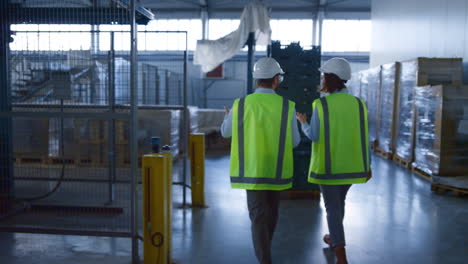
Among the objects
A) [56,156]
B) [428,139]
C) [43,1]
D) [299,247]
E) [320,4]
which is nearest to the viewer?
[299,247]

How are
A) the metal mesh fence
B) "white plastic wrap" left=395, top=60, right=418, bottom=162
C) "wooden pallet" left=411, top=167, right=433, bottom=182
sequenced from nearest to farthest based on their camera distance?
the metal mesh fence < "wooden pallet" left=411, top=167, right=433, bottom=182 < "white plastic wrap" left=395, top=60, right=418, bottom=162

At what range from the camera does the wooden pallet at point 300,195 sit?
6.68 meters

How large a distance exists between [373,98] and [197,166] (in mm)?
8790

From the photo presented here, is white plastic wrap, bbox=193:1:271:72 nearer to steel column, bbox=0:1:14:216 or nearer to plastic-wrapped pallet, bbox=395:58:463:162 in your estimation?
plastic-wrapped pallet, bbox=395:58:463:162

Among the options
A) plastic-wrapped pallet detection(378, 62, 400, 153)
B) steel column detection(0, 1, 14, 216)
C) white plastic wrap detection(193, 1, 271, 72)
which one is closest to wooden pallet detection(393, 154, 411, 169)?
plastic-wrapped pallet detection(378, 62, 400, 153)

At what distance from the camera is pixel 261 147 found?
3338mm

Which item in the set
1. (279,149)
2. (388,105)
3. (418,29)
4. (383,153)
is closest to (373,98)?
(388,105)

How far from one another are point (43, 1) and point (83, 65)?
1.09m

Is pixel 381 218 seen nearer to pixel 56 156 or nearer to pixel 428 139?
pixel 428 139

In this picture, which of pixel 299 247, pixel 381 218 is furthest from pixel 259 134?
pixel 381 218

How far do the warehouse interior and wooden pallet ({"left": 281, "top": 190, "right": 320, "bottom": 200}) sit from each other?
17 millimetres

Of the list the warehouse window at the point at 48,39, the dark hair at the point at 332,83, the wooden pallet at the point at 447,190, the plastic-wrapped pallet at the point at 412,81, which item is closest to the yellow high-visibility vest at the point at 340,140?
the dark hair at the point at 332,83

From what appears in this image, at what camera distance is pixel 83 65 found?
579 cm

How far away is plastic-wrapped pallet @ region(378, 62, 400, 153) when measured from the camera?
10.5 m
